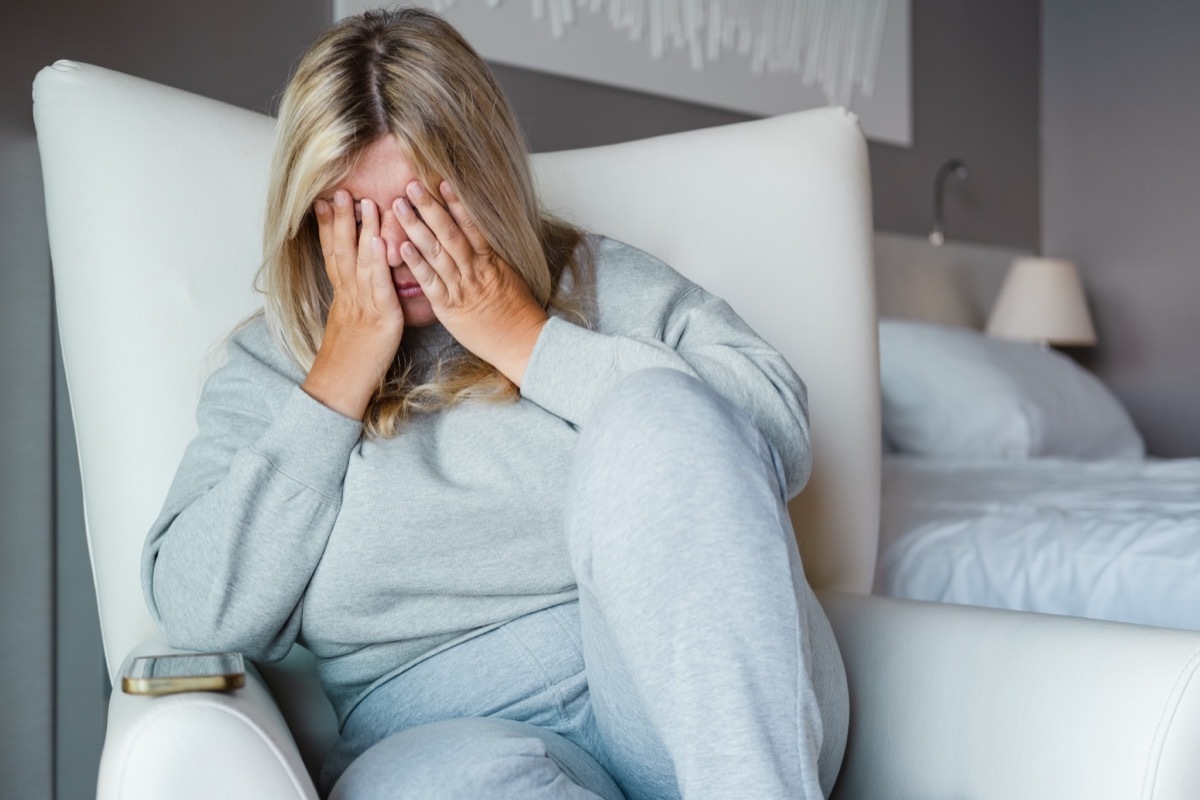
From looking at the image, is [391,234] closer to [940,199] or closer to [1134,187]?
[940,199]

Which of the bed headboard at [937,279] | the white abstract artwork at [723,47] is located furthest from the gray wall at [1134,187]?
the white abstract artwork at [723,47]

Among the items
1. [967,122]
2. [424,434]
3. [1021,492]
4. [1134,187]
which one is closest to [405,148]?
[424,434]

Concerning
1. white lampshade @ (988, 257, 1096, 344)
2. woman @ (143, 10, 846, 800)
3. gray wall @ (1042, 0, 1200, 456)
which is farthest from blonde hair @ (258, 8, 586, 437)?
gray wall @ (1042, 0, 1200, 456)

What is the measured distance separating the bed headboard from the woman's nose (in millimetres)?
2025

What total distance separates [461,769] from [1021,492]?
4.51 feet

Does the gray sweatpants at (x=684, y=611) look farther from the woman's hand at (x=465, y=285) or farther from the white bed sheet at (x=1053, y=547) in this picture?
the white bed sheet at (x=1053, y=547)

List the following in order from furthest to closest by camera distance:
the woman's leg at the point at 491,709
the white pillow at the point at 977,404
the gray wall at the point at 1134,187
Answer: the gray wall at the point at 1134,187
the white pillow at the point at 977,404
the woman's leg at the point at 491,709

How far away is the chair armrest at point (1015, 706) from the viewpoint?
779mm

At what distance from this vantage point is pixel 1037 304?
316 centimetres

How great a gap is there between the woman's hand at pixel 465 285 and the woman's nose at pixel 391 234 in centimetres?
1

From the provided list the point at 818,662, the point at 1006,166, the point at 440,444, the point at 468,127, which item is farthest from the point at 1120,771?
the point at 1006,166

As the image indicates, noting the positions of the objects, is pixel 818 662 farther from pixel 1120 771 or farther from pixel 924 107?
pixel 924 107

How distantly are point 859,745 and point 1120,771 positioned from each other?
23 cm

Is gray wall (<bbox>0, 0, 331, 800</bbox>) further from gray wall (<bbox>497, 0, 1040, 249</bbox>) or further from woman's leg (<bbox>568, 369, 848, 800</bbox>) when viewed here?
gray wall (<bbox>497, 0, 1040, 249</bbox>)
